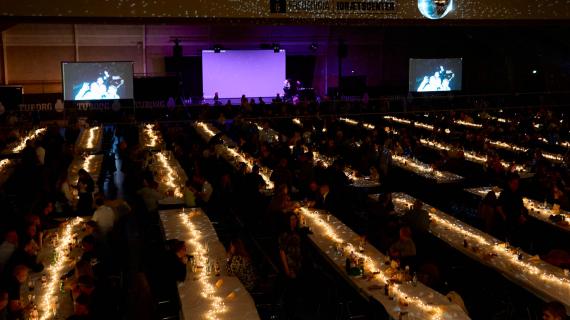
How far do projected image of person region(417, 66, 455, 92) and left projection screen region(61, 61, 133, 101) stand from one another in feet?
34.4

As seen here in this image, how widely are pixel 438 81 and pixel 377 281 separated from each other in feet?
64.4

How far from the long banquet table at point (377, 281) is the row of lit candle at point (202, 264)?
1.33m

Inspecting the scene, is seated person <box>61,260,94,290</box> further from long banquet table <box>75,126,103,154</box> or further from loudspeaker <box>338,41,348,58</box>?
loudspeaker <box>338,41,348,58</box>

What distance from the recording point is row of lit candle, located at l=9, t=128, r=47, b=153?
13806mm

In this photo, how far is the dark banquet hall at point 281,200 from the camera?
21.7ft

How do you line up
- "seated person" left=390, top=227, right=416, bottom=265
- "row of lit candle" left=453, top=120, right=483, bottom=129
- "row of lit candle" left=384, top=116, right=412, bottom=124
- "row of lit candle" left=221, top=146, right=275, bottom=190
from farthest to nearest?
Answer: "row of lit candle" left=384, top=116, right=412, bottom=124 < "row of lit candle" left=453, top=120, right=483, bottom=129 < "row of lit candle" left=221, top=146, right=275, bottom=190 < "seated person" left=390, top=227, right=416, bottom=265

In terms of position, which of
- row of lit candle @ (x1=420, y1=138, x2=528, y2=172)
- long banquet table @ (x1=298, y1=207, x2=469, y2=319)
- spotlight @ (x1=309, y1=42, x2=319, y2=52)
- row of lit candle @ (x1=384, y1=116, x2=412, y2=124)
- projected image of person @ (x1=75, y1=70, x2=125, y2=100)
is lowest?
Result: long banquet table @ (x1=298, y1=207, x2=469, y2=319)

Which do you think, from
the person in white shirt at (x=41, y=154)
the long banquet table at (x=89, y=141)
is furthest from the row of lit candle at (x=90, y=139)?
the person in white shirt at (x=41, y=154)

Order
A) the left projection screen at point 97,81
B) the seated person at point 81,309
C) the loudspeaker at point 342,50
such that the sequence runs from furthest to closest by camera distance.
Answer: the loudspeaker at point 342,50, the left projection screen at point 97,81, the seated person at point 81,309

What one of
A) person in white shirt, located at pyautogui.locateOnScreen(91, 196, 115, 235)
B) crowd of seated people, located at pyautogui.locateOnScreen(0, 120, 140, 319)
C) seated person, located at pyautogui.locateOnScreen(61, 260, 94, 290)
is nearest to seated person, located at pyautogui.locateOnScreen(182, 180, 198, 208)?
crowd of seated people, located at pyautogui.locateOnScreen(0, 120, 140, 319)

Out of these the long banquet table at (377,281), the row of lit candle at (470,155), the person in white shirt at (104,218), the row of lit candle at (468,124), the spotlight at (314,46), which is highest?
the spotlight at (314,46)

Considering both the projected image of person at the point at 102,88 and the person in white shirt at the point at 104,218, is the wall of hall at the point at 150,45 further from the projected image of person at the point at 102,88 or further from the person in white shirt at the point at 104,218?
the person in white shirt at the point at 104,218

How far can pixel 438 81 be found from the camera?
82.8 feet

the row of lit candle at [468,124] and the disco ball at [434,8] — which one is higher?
the disco ball at [434,8]
